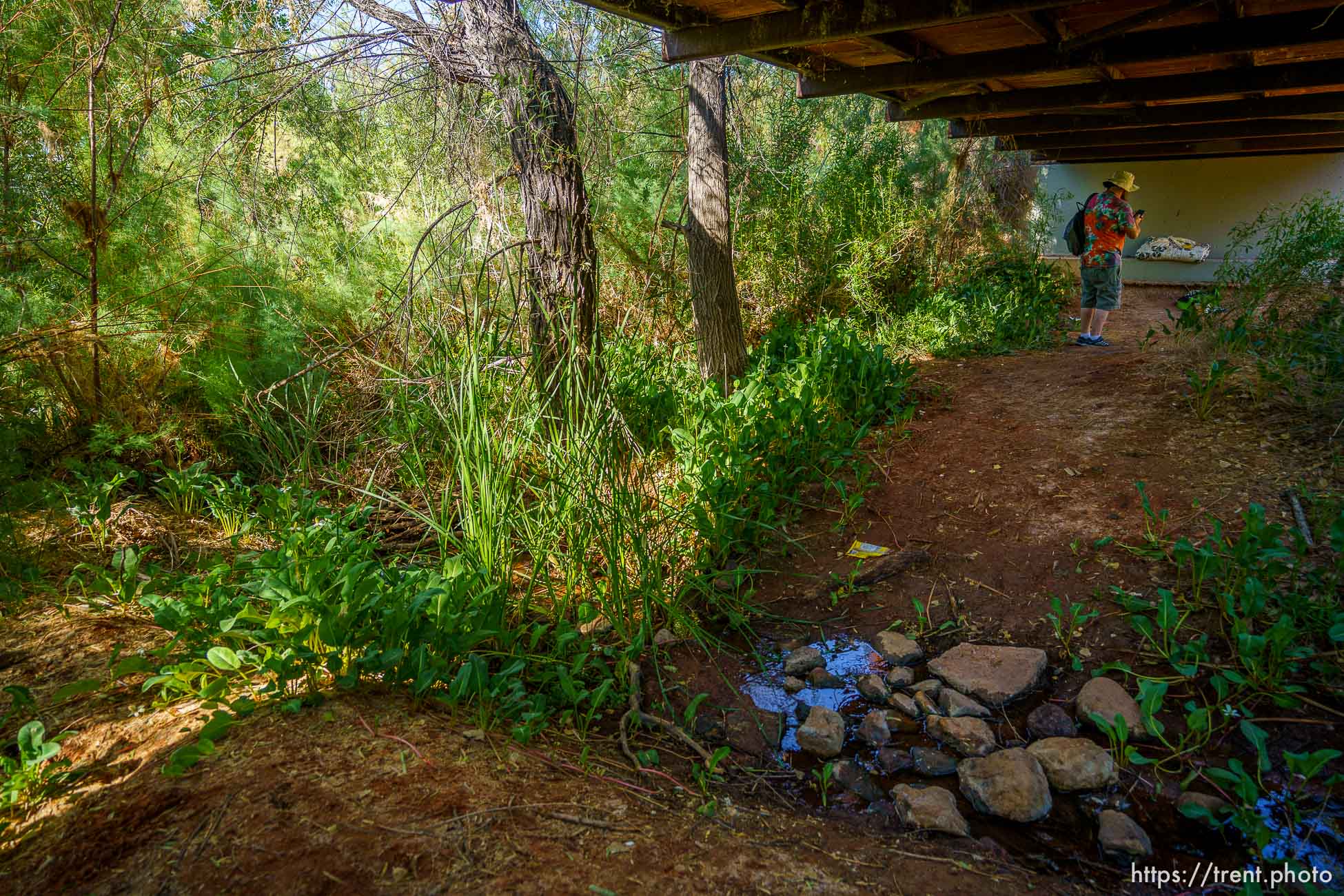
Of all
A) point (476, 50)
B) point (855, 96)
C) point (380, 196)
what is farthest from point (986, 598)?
point (855, 96)

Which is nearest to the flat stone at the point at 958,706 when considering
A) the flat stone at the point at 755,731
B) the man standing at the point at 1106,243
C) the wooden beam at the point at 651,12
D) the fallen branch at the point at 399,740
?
the flat stone at the point at 755,731

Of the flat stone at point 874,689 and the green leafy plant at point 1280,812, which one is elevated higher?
the green leafy plant at point 1280,812

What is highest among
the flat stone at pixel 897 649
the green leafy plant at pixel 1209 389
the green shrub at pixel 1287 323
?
the green shrub at pixel 1287 323

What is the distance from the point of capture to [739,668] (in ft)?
9.64

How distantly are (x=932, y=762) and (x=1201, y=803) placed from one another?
76 cm

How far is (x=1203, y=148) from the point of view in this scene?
923 centimetres

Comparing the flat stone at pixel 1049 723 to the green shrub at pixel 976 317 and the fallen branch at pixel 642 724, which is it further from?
the green shrub at pixel 976 317

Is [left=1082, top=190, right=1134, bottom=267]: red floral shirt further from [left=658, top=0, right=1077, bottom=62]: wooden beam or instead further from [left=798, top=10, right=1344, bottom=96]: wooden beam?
[left=658, top=0, right=1077, bottom=62]: wooden beam

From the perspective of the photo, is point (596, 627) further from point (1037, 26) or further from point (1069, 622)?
point (1037, 26)

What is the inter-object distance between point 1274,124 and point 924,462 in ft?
20.5

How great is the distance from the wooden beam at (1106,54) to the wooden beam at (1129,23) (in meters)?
0.13

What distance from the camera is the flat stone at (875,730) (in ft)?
8.18

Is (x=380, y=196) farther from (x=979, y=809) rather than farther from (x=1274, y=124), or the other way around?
(x=1274, y=124)

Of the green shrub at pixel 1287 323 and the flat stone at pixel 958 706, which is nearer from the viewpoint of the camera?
the flat stone at pixel 958 706
